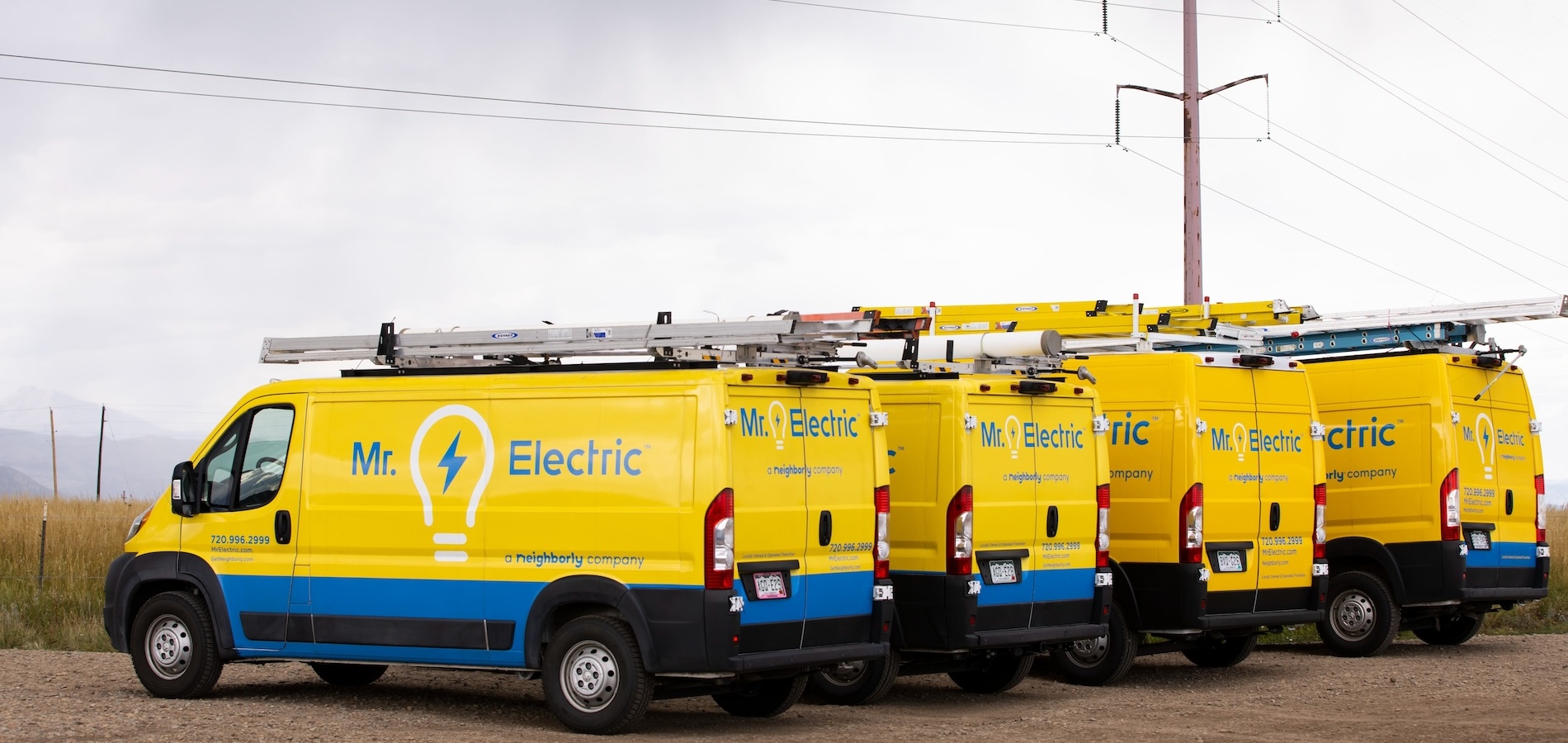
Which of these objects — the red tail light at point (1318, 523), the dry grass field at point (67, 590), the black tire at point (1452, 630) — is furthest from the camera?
the black tire at point (1452, 630)

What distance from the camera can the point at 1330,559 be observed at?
16531 millimetres

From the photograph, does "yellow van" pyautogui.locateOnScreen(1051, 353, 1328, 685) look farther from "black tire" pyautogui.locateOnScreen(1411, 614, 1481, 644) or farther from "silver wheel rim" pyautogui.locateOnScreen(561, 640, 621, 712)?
"silver wheel rim" pyautogui.locateOnScreen(561, 640, 621, 712)

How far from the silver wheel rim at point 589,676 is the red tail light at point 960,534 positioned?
8.68 ft

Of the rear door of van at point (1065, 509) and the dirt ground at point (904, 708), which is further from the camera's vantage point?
the rear door of van at point (1065, 509)

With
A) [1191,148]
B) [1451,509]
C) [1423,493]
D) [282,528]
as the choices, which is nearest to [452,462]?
[282,528]

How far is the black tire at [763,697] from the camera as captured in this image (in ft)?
36.9

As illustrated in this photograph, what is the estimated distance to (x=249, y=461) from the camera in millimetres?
11938

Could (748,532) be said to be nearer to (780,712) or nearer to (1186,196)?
(780,712)

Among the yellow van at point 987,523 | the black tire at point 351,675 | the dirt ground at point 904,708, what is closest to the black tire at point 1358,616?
the dirt ground at point 904,708

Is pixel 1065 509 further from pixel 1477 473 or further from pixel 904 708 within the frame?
pixel 1477 473

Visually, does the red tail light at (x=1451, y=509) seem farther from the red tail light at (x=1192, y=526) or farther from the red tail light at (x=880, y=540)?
the red tail light at (x=880, y=540)

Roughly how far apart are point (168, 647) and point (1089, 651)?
7111 mm

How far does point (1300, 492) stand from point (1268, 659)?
8.56 feet

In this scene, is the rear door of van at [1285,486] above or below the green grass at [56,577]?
above
